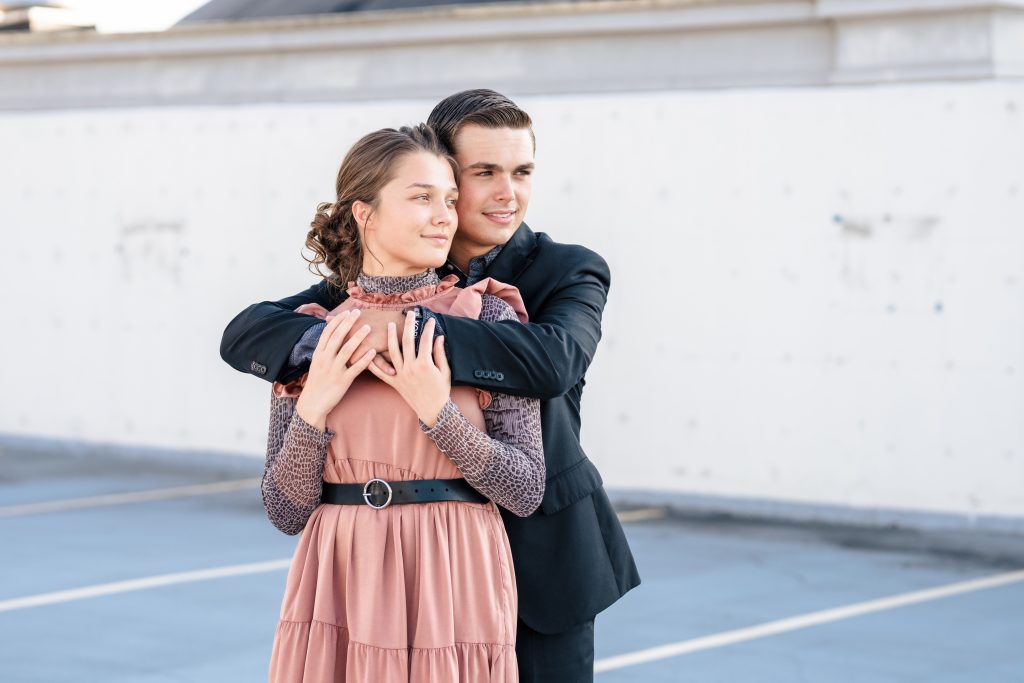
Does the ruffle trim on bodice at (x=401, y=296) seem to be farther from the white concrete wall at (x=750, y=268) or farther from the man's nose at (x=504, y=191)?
the white concrete wall at (x=750, y=268)

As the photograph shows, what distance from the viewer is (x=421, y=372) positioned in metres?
2.66

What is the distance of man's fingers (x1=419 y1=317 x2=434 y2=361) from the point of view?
2656 millimetres

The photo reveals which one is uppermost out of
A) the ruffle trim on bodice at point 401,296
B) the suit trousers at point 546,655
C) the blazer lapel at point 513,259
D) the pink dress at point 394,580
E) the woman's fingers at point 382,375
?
the blazer lapel at point 513,259

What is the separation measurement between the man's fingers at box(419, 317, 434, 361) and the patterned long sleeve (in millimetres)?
94

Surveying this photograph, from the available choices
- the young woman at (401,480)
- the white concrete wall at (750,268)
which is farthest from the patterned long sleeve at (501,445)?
the white concrete wall at (750,268)

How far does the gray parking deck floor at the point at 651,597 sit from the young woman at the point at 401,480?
3.18m

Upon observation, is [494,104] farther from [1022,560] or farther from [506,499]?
[1022,560]

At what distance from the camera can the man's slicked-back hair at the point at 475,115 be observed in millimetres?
3020

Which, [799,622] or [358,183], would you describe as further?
[799,622]

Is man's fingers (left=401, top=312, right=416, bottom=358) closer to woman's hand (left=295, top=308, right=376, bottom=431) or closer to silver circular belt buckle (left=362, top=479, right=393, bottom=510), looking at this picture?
woman's hand (left=295, top=308, right=376, bottom=431)

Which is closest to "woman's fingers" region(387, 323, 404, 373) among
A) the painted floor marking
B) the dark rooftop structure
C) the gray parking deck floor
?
the gray parking deck floor

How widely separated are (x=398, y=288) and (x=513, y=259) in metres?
0.31

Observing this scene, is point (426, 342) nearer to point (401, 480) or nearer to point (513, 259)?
point (401, 480)

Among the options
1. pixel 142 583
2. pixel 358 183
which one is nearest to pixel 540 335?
pixel 358 183
